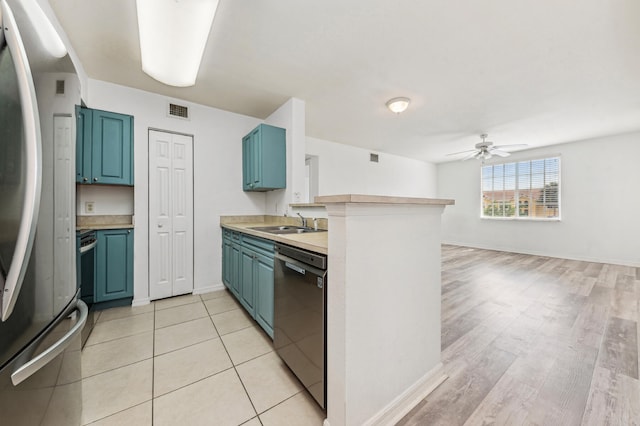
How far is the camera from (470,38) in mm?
2100

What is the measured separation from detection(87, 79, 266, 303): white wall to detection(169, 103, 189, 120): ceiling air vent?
51 millimetres

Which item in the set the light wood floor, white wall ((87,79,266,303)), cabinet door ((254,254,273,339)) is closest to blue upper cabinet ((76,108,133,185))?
white wall ((87,79,266,303))

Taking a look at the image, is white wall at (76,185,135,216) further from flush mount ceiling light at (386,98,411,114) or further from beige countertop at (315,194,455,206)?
flush mount ceiling light at (386,98,411,114)

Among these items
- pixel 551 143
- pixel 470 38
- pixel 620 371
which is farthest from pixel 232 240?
pixel 551 143

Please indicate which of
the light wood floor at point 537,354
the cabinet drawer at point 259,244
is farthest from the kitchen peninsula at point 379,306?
the cabinet drawer at point 259,244

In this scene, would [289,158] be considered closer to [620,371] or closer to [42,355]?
[42,355]

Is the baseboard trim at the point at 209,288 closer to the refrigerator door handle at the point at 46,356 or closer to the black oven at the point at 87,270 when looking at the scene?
the black oven at the point at 87,270

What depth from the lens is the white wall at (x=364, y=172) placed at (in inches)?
206

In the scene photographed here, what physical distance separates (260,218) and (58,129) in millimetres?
2974

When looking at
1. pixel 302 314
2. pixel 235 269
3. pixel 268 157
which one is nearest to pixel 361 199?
pixel 302 314

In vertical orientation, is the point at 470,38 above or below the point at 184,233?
above

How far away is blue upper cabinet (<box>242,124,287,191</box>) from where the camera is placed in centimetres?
307

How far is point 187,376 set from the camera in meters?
1.63

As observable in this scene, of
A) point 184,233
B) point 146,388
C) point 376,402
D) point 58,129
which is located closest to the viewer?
point 58,129
